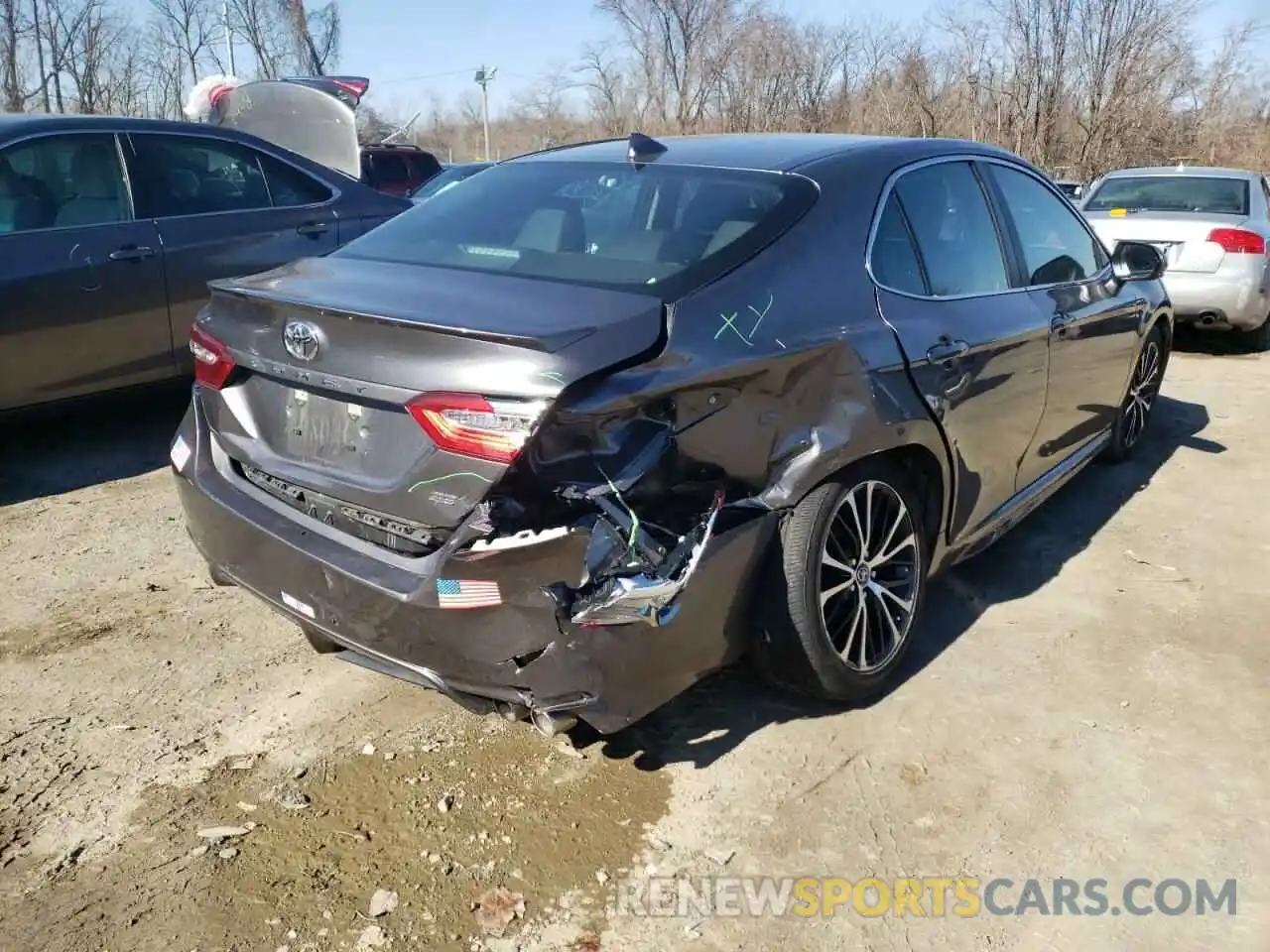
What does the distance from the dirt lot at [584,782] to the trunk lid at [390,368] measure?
0.74m

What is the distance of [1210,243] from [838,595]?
22.3ft

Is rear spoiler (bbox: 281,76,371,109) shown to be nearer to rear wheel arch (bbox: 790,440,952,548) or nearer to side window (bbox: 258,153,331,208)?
side window (bbox: 258,153,331,208)

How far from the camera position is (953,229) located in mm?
3469

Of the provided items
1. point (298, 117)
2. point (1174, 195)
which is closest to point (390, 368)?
point (1174, 195)

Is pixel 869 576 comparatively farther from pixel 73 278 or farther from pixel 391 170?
pixel 391 170

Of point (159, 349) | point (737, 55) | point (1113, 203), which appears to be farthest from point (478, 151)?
point (159, 349)

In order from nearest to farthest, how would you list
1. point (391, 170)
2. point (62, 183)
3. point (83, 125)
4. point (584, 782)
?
point (584, 782) < point (62, 183) < point (83, 125) < point (391, 170)

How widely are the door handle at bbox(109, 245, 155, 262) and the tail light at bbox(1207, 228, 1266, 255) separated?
24.6ft

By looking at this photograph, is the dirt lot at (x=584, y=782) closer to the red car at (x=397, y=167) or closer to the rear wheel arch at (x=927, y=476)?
the rear wheel arch at (x=927, y=476)

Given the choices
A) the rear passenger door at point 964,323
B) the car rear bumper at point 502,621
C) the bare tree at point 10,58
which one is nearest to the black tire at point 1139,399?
the rear passenger door at point 964,323

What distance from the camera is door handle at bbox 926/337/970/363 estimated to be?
3.10m

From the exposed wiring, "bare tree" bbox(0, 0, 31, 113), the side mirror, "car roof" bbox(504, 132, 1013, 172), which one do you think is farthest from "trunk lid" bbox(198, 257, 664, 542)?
"bare tree" bbox(0, 0, 31, 113)

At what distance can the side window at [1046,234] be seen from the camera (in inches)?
154

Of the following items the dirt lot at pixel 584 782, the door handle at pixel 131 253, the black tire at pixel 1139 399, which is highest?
the door handle at pixel 131 253
